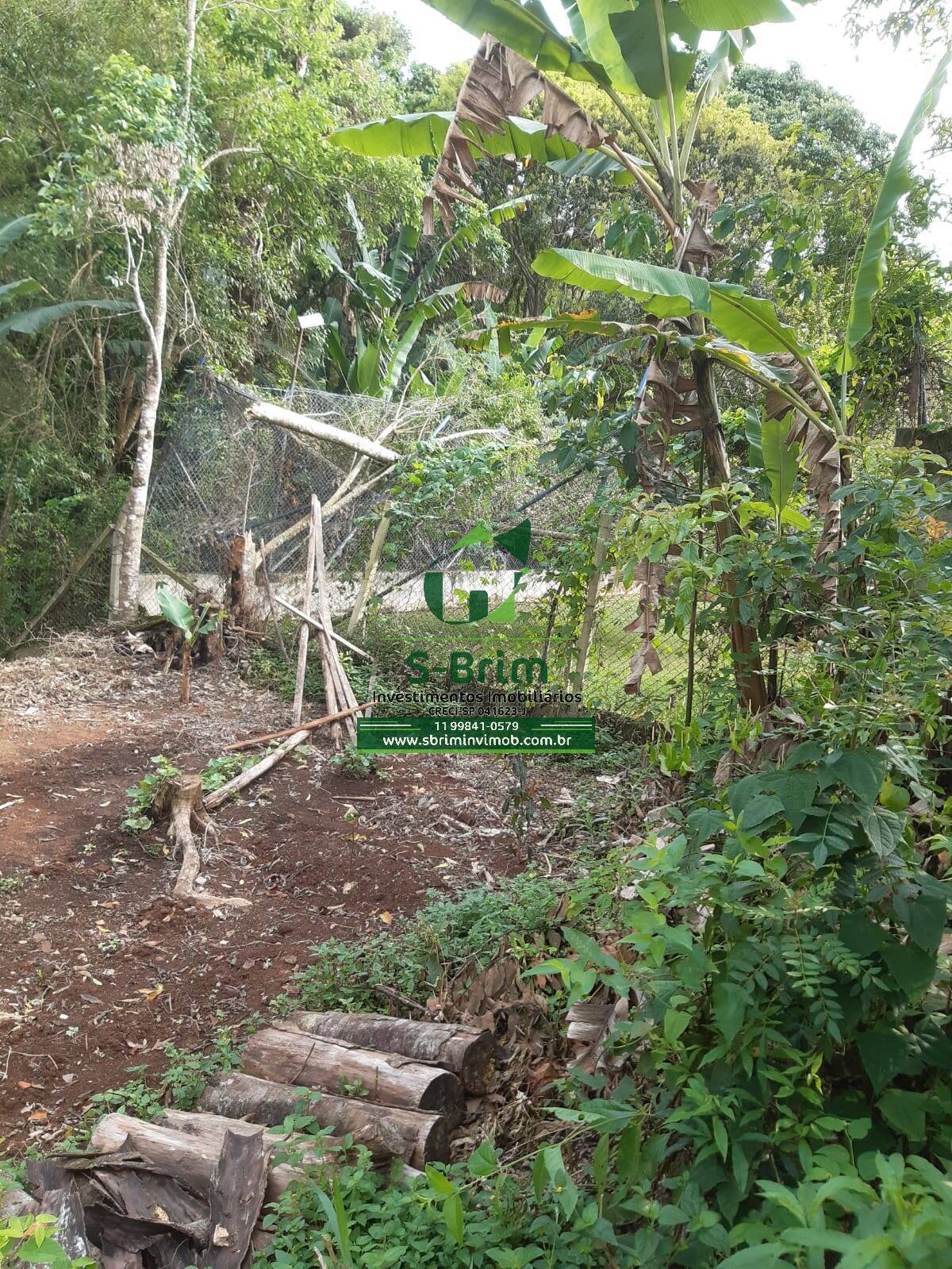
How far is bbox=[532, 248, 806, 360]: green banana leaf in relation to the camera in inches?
105

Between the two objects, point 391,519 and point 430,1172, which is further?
point 391,519

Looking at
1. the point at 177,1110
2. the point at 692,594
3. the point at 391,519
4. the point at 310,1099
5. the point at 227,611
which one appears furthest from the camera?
the point at 227,611

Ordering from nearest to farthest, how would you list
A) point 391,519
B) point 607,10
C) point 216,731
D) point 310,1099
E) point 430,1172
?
point 430,1172, point 310,1099, point 607,10, point 216,731, point 391,519

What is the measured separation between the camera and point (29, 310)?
752cm

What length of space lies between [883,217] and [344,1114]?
3.15 metres

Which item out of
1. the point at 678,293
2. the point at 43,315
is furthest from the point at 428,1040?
the point at 43,315

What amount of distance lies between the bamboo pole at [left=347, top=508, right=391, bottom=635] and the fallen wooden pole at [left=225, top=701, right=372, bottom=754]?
117 cm

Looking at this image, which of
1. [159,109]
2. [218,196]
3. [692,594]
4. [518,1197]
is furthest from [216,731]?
[218,196]

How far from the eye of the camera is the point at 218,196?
816 centimetres

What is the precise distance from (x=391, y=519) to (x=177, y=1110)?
4.66 metres

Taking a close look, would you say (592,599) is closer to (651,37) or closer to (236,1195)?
(651,37)

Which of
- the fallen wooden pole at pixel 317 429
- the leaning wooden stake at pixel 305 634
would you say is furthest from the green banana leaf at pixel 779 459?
the fallen wooden pole at pixel 317 429

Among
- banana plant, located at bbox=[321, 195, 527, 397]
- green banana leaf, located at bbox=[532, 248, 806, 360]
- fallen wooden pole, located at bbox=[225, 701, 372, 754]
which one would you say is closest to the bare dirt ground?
fallen wooden pole, located at bbox=[225, 701, 372, 754]

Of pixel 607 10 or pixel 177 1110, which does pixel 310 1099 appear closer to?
pixel 177 1110
